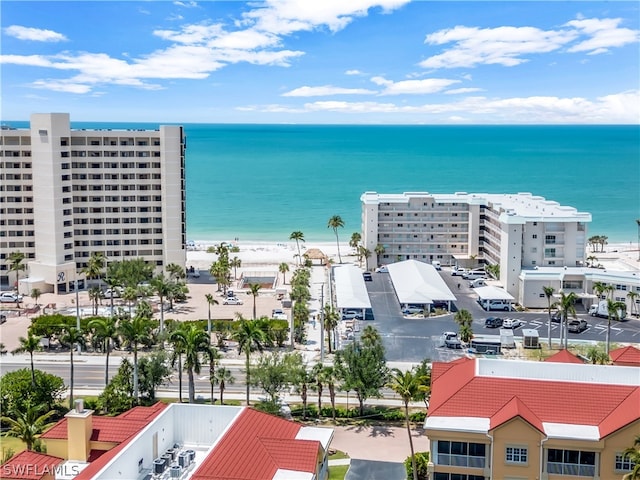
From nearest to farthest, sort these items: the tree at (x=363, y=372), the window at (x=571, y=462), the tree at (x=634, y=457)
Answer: the tree at (x=634, y=457) → the window at (x=571, y=462) → the tree at (x=363, y=372)

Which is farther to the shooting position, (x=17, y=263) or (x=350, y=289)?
(x=17, y=263)

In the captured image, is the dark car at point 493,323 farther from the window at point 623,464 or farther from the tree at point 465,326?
the window at point 623,464

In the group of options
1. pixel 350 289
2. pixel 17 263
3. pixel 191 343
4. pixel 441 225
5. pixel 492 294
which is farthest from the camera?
pixel 441 225

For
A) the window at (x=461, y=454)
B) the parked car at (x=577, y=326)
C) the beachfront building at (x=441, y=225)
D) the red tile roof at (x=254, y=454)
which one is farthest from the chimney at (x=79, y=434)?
the beachfront building at (x=441, y=225)

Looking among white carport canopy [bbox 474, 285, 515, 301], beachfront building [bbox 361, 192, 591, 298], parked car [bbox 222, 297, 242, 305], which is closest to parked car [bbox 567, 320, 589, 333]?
white carport canopy [bbox 474, 285, 515, 301]

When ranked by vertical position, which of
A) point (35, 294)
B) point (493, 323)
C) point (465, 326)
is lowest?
point (493, 323)

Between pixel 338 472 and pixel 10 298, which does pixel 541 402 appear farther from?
pixel 10 298

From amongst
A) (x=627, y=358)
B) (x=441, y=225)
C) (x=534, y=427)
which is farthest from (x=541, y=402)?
(x=441, y=225)
